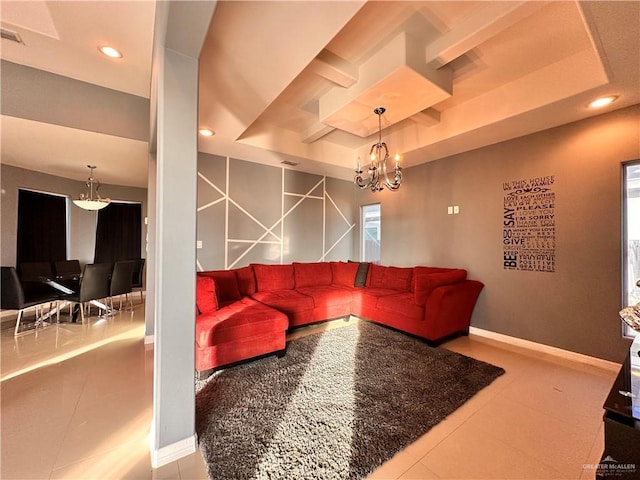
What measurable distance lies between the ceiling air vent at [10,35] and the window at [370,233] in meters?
5.29

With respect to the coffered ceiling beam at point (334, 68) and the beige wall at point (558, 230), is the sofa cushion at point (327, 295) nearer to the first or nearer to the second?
the beige wall at point (558, 230)

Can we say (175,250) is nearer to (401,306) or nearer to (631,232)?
(401,306)

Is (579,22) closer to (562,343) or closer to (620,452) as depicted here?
(620,452)

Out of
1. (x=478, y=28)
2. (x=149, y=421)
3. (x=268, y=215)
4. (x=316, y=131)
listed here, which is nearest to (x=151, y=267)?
(x=149, y=421)

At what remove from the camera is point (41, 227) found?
5008 millimetres

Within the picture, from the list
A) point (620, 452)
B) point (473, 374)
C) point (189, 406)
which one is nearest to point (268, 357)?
A: point (189, 406)

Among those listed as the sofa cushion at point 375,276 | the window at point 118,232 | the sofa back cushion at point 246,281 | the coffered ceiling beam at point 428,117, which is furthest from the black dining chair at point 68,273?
the coffered ceiling beam at point 428,117

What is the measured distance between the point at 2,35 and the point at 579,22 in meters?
4.87

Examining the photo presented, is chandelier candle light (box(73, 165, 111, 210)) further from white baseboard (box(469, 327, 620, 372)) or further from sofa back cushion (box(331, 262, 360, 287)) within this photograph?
white baseboard (box(469, 327, 620, 372))

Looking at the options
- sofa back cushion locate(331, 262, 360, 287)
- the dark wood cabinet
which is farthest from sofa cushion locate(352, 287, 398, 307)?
the dark wood cabinet

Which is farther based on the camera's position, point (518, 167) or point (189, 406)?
point (518, 167)

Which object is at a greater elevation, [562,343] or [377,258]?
[377,258]

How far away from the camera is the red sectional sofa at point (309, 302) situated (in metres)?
2.54

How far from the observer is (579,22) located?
80.1 inches
